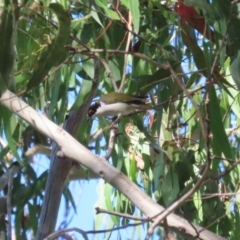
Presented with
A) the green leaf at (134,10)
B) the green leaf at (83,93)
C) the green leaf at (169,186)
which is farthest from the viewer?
the green leaf at (169,186)

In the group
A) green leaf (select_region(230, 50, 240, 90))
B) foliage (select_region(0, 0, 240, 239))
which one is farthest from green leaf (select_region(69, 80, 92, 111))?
green leaf (select_region(230, 50, 240, 90))

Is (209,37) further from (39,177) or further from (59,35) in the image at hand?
(39,177)

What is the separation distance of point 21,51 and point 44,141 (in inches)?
33.1

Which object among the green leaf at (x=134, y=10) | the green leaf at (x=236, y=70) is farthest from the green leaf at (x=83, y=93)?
the green leaf at (x=236, y=70)

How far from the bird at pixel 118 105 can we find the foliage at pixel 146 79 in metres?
0.04

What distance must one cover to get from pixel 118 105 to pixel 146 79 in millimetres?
162

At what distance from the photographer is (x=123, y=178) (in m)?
0.99

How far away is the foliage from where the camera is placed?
1095 millimetres

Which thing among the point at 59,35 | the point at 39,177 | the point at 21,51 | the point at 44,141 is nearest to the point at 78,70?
the point at 21,51

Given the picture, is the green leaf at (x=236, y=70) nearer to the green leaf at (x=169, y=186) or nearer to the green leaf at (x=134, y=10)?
the green leaf at (x=134, y=10)

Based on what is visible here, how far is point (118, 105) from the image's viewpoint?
1185 millimetres

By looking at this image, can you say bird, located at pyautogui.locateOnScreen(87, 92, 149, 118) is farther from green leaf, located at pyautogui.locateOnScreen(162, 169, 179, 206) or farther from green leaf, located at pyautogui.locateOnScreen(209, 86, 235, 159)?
green leaf, located at pyautogui.locateOnScreen(162, 169, 179, 206)

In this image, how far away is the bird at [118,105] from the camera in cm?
117

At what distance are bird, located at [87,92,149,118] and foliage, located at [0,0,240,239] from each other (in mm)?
37
